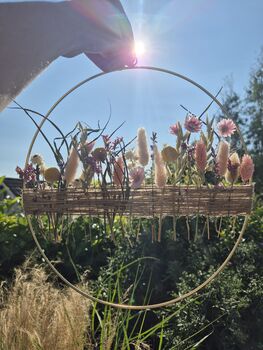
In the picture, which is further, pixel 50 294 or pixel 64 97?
pixel 50 294

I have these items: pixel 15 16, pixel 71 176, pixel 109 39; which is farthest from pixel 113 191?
pixel 15 16

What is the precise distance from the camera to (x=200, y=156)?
1.18m

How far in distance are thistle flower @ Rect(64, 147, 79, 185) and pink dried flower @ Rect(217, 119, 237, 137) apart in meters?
0.45

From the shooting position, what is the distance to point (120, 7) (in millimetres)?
1251

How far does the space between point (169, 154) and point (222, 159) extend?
157 mm

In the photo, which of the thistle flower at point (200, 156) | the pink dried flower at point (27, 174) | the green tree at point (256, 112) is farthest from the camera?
the green tree at point (256, 112)

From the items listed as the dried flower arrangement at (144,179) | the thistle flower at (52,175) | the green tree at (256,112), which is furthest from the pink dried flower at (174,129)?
the green tree at (256,112)

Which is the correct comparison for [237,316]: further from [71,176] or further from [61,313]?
[71,176]

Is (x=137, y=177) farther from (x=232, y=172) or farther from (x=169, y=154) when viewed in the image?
(x=232, y=172)

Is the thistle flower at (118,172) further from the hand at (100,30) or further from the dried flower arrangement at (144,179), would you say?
the hand at (100,30)

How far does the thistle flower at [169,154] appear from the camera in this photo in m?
1.21

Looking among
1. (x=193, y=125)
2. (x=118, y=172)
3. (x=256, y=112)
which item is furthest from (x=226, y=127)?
(x=256, y=112)

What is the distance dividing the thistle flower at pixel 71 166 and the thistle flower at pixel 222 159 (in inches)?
16.7

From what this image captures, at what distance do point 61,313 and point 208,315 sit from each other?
0.75 meters
